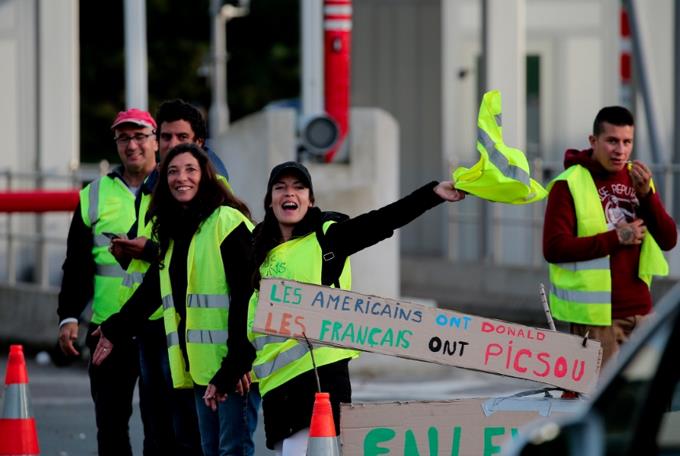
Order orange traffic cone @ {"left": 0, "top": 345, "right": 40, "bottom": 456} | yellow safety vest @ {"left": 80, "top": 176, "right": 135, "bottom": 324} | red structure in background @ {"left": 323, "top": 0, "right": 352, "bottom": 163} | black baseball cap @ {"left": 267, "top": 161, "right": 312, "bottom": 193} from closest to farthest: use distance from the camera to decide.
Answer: black baseball cap @ {"left": 267, "top": 161, "right": 312, "bottom": 193} → orange traffic cone @ {"left": 0, "top": 345, "right": 40, "bottom": 456} → yellow safety vest @ {"left": 80, "top": 176, "right": 135, "bottom": 324} → red structure in background @ {"left": 323, "top": 0, "right": 352, "bottom": 163}

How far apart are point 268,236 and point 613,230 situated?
75.0 inches

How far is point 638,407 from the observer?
401 cm

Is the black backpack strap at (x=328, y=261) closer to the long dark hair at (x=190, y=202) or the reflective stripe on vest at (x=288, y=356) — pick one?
the reflective stripe on vest at (x=288, y=356)

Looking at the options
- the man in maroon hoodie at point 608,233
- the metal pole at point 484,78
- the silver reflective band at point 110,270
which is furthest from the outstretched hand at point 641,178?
the metal pole at point 484,78

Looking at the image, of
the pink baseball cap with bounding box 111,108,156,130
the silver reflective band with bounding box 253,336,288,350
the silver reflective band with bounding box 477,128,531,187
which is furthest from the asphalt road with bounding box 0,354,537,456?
the silver reflective band with bounding box 477,128,531,187

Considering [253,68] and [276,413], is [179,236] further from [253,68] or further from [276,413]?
[253,68]

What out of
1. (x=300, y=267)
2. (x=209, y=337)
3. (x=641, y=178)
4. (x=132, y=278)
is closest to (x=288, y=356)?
(x=300, y=267)

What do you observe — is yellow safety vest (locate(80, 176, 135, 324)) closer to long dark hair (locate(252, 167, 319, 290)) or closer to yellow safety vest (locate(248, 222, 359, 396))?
long dark hair (locate(252, 167, 319, 290))

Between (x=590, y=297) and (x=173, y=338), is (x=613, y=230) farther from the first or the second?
(x=173, y=338)

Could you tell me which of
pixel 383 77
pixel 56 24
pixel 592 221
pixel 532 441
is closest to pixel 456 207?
pixel 383 77

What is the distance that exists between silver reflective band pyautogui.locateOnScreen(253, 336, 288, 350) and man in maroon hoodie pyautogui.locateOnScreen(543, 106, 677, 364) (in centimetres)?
181

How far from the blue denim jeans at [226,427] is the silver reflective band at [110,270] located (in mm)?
1264

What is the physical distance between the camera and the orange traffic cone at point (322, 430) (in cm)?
663

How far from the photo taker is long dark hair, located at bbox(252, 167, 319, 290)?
23.6 ft
